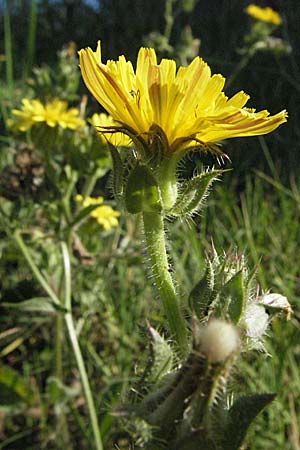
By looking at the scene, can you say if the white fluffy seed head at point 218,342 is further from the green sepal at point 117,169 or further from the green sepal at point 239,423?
the green sepal at point 117,169

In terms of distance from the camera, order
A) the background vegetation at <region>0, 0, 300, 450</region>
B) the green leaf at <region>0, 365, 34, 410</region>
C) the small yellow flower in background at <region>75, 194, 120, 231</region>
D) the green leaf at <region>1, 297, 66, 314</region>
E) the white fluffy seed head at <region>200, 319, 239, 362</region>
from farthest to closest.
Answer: the small yellow flower in background at <region>75, 194, 120, 231</region>, the green leaf at <region>0, 365, 34, 410</region>, the background vegetation at <region>0, 0, 300, 450</region>, the green leaf at <region>1, 297, 66, 314</region>, the white fluffy seed head at <region>200, 319, 239, 362</region>

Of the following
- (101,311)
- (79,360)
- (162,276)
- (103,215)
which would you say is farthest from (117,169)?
(101,311)

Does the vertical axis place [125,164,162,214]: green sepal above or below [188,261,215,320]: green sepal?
above

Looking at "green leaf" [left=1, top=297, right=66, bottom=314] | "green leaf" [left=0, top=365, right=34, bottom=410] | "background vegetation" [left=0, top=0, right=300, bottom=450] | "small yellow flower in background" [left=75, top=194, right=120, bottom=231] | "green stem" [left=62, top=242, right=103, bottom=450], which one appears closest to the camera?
"green stem" [left=62, top=242, right=103, bottom=450]

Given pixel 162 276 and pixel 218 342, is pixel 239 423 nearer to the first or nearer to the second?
pixel 218 342

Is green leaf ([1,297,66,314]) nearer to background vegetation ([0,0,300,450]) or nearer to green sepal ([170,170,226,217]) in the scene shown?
background vegetation ([0,0,300,450])

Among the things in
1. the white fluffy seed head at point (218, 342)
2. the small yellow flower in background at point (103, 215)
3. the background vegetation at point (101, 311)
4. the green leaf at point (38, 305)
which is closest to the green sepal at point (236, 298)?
the white fluffy seed head at point (218, 342)

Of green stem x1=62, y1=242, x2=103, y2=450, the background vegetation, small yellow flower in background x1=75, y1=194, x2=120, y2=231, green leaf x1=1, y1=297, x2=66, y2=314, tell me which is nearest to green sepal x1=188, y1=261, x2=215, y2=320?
the background vegetation

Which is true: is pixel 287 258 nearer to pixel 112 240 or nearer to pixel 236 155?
pixel 112 240
